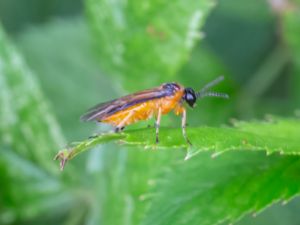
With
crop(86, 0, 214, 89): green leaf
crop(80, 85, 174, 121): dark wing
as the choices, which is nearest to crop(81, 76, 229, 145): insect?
crop(80, 85, 174, 121): dark wing

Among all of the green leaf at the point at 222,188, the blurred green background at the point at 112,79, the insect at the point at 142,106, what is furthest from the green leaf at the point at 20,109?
the green leaf at the point at 222,188

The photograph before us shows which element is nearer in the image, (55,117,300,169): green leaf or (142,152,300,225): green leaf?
(55,117,300,169): green leaf

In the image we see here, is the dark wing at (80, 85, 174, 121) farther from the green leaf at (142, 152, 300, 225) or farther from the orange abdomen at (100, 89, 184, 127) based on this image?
the green leaf at (142, 152, 300, 225)

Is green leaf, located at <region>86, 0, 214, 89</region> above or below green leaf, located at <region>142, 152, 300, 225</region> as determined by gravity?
above

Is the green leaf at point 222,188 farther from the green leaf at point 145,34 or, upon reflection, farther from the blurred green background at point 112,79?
the green leaf at point 145,34

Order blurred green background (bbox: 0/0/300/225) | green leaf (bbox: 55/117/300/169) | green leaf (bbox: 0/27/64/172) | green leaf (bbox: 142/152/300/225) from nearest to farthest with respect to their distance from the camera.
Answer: green leaf (bbox: 55/117/300/169) < green leaf (bbox: 142/152/300/225) < blurred green background (bbox: 0/0/300/225) < green leaf (bbox: 0/27/64/172)

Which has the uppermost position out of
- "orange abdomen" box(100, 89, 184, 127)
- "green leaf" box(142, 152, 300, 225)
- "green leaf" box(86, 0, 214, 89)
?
"green leaf" box(86, 0, 214, 89)

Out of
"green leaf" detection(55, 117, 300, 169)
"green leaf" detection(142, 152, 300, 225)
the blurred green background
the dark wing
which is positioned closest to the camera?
"green leaf" detection(55, 117, 300, 169)

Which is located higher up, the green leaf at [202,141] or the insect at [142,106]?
the insect at [142,106]

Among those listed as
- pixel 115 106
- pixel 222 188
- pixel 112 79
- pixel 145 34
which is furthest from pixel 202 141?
pixel 112 79
